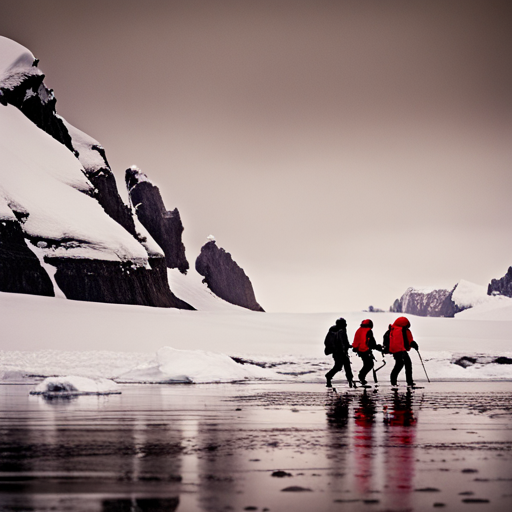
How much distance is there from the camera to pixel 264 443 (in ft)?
21.5

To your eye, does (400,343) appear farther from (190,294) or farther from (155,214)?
(190,294)

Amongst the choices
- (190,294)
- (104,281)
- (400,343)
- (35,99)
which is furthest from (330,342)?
(190,294)

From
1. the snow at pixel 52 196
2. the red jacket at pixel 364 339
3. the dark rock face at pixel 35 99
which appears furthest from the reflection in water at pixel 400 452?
the dark rock face at pixel 35 99

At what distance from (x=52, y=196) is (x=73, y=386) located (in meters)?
50.3

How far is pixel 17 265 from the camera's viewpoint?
178 feet

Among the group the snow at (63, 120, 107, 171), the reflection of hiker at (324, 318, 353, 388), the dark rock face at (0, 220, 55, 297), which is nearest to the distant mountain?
the dark rock face at (0, 220, 55, 297)

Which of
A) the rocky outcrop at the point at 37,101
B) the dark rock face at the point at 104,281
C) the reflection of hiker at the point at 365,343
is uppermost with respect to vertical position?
the rocky outcrop at the point at 37,101

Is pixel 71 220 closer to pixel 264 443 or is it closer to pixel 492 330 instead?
pixel 492 330

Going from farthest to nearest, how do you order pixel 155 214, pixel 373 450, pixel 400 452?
pixel 155 214 < pixel 373 450 < pixel 400 452

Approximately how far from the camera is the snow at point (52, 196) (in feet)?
193

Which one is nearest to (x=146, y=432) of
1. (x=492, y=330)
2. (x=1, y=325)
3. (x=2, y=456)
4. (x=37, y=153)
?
(x=2, y=456)

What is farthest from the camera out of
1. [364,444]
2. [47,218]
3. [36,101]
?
[36,101]

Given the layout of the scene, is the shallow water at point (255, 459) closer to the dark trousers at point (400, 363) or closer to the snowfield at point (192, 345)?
the dark trousers at point (400, 363)

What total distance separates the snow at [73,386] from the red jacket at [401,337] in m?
7.63
